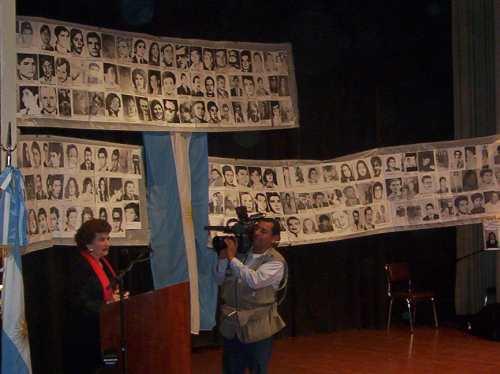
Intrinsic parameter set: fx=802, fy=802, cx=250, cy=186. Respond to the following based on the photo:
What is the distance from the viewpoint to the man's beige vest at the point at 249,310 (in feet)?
16.8

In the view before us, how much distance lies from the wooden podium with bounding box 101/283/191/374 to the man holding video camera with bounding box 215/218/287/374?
412 mm

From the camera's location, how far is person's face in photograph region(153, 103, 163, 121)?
759 centimetres

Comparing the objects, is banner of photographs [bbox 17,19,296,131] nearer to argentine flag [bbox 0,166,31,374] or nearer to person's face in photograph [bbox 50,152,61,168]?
person's face in photograph [bbox 50,152,61,168]

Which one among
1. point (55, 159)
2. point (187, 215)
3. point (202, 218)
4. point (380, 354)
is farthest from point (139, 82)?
point (380, 354)

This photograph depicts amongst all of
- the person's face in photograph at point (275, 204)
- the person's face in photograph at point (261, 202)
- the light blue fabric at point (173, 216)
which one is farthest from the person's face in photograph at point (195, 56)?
the person's face in photograph at point (275, 204)

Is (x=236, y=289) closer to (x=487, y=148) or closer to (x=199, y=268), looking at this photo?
(x=199, y=268)

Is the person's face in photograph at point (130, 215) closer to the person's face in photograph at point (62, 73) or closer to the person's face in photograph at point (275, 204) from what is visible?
the person's face in photograph at point (62, 73)

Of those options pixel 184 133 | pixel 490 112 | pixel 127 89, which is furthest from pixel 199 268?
pixel 490 112

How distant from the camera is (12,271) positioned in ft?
Result: 16.8

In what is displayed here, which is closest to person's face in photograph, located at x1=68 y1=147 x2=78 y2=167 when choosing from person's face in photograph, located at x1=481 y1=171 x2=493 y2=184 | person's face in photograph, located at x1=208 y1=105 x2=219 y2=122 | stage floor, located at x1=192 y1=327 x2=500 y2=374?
person's face in photograph, located at x1=208 y1=105 x2=219 y2=122

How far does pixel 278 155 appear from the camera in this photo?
904 centimetres

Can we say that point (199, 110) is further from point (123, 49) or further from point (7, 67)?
point (7, 67)

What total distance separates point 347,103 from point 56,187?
13.9ft

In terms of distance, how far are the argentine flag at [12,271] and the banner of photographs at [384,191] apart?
393 centimetres
